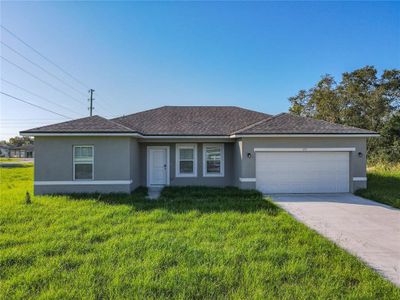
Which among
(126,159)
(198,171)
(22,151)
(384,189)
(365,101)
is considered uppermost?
(365,101)

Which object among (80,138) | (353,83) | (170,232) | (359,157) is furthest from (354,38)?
(353,83)

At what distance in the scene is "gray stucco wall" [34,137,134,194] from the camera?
11.1 m

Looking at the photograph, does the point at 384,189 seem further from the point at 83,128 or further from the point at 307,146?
the point at 83,128

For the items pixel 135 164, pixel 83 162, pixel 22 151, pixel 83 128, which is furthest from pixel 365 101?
pixel 22 151

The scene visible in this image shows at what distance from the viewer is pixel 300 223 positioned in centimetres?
707

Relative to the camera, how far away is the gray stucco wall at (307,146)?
465 inches

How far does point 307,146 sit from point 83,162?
10819 millimetres

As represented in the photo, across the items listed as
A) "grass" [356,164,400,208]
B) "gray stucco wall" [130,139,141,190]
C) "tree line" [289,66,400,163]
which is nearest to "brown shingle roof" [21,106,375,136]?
"gray stucco wall" [130,139,141,190]

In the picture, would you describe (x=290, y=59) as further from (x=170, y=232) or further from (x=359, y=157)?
(x=170, y=232)

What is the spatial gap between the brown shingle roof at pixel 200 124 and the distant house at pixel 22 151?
9096 centimetres

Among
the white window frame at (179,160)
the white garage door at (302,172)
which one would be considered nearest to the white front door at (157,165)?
the white window frame at (179,160)

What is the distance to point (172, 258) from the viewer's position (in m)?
4.70

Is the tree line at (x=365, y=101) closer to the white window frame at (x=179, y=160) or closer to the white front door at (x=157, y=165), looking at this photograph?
the white window frame at (x=179, y=160)

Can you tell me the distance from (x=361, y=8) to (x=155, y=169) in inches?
471
